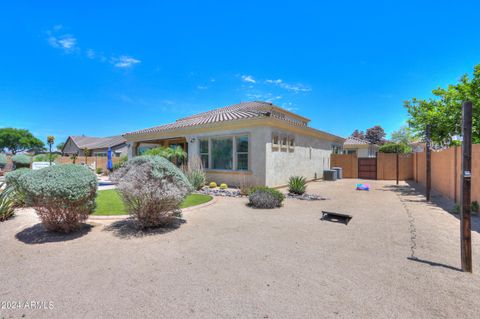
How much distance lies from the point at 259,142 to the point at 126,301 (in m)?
9.84

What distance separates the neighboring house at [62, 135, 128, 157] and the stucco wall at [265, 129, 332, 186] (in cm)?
2794

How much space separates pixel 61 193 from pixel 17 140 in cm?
7669

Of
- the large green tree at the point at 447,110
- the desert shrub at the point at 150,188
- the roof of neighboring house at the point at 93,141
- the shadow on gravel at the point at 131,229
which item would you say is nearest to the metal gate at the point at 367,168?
the large green tree at the point at 447,110

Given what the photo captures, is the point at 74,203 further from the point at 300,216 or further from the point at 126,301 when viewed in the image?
the point at 300,216

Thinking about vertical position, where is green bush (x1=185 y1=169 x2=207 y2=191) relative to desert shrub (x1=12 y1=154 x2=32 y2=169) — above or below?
below

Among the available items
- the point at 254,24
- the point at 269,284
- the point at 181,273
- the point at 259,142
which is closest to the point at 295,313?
the point at 269,284

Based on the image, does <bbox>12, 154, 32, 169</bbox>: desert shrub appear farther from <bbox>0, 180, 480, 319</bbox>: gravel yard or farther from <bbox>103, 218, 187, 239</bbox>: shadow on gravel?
<bbox>103, 218, 187, 239</bbox>: shadow on gravel

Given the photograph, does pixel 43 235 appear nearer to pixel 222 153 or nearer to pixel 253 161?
pixel 253 161

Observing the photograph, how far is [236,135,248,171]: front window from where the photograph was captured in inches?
500

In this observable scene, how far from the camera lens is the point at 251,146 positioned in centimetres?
1228

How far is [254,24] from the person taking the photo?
447 inches

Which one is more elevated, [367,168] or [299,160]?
[299,160]

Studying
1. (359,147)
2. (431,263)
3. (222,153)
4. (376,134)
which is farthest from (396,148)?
(431,263)

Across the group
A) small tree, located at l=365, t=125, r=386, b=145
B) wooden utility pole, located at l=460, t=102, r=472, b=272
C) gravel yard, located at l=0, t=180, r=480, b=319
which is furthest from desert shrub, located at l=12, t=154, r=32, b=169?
small tree, located at l=365, t=125, r=386, b=145
